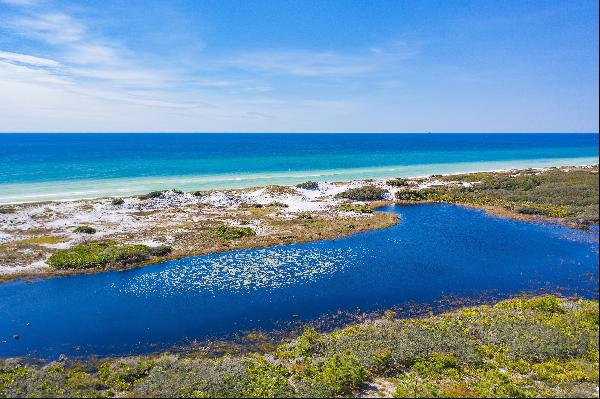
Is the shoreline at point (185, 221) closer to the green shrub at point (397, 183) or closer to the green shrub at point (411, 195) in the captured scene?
the green shrub at point (411, 195)

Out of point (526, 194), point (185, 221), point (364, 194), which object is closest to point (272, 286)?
point (185, 221)

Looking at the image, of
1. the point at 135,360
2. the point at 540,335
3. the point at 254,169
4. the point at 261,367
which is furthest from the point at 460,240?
the point at 254,169

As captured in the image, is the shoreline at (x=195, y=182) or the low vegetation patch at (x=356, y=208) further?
the shoreline at (x=195, y=182)

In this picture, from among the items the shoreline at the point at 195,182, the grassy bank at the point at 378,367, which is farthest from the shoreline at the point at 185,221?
the grassy bank at the point at 378,367

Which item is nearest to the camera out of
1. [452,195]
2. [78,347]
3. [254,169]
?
[78,347]

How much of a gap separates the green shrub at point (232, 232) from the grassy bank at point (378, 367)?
25.5 metres

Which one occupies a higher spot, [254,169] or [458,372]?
[254,169]

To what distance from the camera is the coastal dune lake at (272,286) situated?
2717cm

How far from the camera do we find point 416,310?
30062 millimetres

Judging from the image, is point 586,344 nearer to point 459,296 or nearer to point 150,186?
point 459,296

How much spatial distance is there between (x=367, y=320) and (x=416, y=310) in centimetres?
Result: 434

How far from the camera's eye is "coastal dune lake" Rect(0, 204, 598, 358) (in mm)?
27172

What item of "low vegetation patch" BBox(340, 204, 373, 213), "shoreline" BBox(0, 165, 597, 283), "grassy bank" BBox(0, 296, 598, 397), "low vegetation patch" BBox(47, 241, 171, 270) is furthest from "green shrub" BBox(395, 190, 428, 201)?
"grassy bank" BBox(0, 296, 598, 397)

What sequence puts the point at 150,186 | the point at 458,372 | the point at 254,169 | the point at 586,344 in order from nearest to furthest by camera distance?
the point at 458,372
the point at 586,344
the point at 150,186
the point at 254,169
